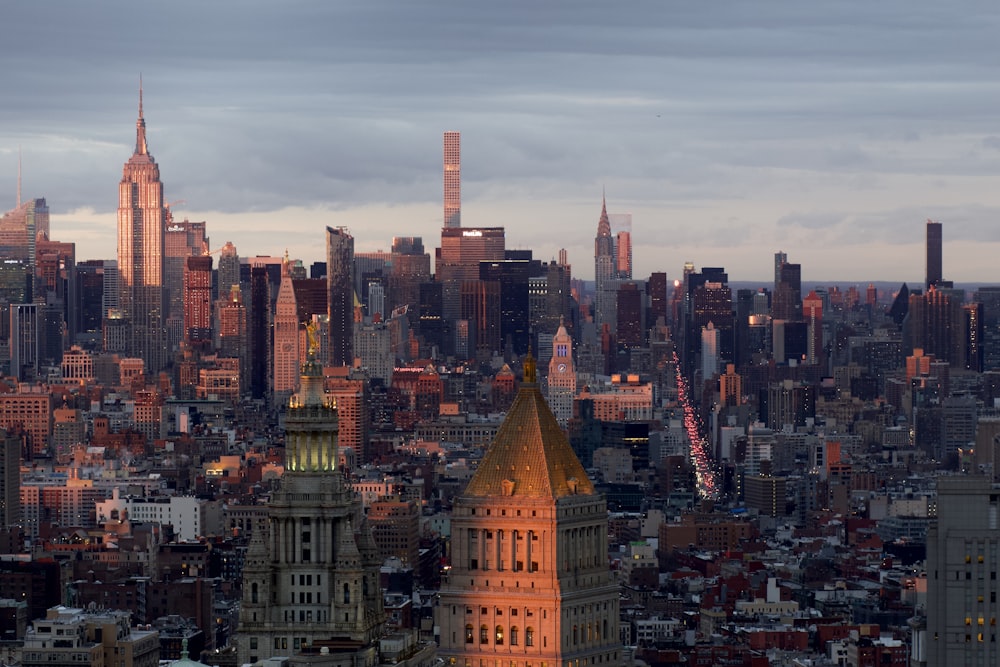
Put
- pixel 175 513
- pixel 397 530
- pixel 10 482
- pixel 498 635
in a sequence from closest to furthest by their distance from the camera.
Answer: pixel 498 635, pixel 397 530, pixel 175 513, pixel 10 482

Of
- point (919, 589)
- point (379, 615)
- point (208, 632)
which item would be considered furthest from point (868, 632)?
point (379, 615)

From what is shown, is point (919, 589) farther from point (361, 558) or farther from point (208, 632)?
point (361, 558)

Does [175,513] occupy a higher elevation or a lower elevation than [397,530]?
lower

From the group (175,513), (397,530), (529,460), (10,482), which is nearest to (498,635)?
(529,460)

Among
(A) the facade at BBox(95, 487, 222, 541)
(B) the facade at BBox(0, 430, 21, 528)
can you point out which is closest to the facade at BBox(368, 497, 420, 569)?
(A) the facade at BBox(95, 487, 222, 541)

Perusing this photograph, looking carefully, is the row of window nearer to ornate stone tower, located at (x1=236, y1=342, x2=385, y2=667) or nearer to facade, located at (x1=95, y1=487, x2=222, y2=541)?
ornate stone tower, located at (x1=236, y1=342, x2=385, y2=667)

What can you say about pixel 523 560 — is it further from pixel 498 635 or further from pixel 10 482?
pixel 10 482
